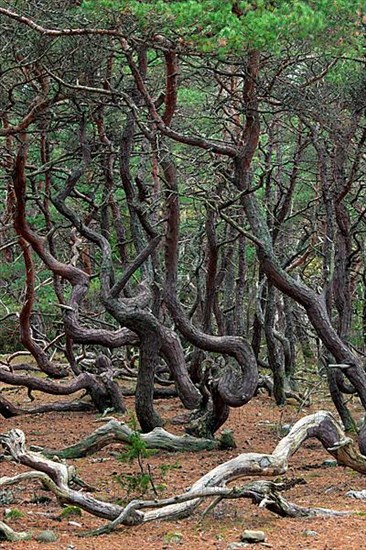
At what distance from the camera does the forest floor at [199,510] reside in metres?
5.39

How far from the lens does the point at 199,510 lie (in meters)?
6.38

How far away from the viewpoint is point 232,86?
12555 mm

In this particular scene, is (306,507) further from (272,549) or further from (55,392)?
(55,392)

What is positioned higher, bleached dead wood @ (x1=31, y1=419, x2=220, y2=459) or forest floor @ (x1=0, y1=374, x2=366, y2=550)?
bleached dead wood @ (x1=31, y1=419, x2=220, y2=459)

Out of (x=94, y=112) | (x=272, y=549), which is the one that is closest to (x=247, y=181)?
(x=94, y=112)

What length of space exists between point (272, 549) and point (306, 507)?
142 cm

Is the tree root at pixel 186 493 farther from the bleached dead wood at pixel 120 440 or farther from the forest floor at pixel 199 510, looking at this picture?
the bleached dead wood at pixel 120 440

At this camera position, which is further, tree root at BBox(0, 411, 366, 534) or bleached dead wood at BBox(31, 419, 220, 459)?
bleached dead wood at BBox(31, 419, 220, 459)

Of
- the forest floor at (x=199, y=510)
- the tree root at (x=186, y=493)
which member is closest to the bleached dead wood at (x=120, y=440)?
the forest floor at (x=199, y=510)

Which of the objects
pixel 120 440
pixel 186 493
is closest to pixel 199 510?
pixel 186 493

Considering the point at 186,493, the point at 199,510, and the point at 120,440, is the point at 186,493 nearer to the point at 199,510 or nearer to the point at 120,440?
the point at 199,510

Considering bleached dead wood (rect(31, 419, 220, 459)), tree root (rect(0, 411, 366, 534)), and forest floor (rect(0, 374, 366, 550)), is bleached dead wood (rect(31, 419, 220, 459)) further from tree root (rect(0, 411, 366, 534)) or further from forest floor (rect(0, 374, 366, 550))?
tree root (rect(0, 411, 366, 534))

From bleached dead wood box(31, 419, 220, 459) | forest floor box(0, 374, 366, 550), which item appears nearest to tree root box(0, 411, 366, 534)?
forest floor box(0, 374, 366, 550)

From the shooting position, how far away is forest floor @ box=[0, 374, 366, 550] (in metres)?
5.39
